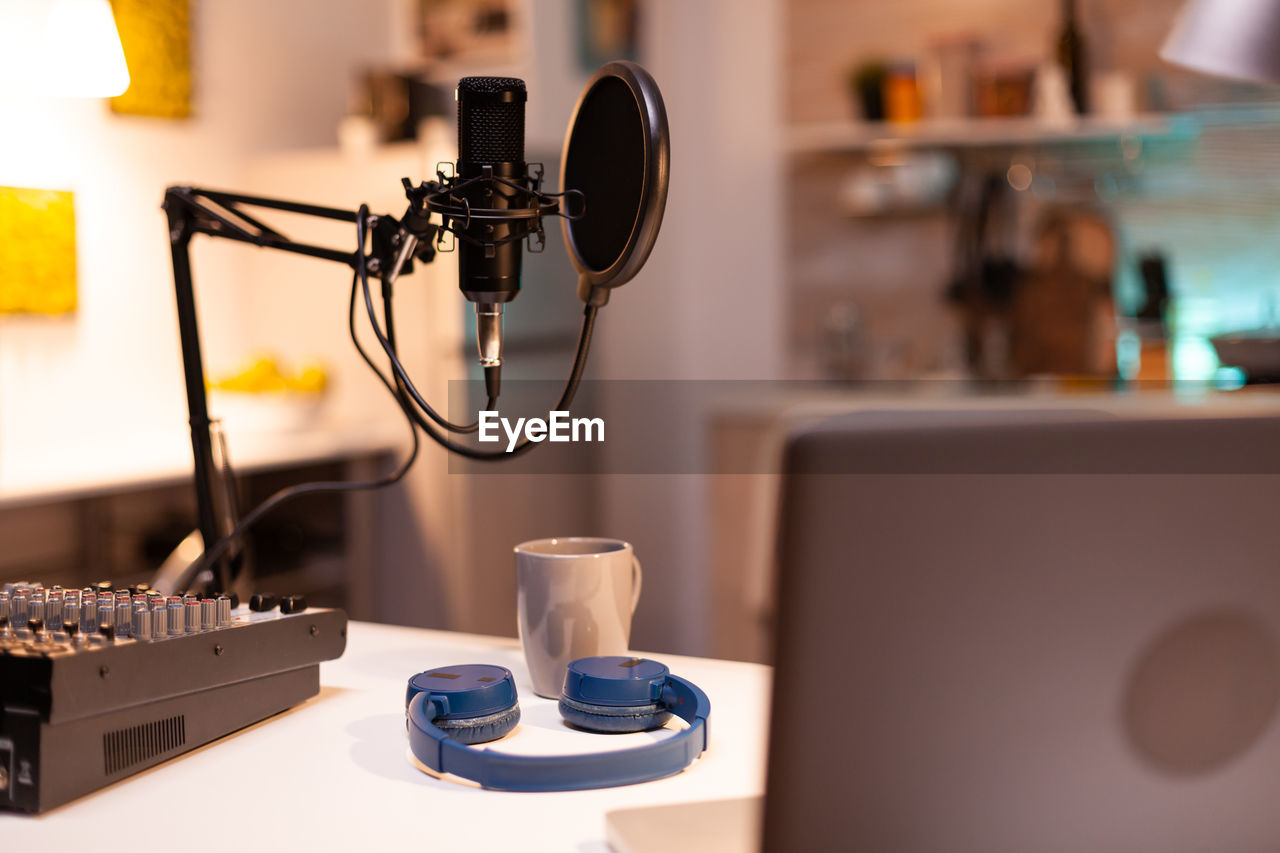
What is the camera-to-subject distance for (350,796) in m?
0.70

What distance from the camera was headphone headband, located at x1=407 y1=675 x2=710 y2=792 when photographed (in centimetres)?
71

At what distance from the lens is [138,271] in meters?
2.83

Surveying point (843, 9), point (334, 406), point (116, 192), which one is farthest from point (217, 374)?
point (843, 9)

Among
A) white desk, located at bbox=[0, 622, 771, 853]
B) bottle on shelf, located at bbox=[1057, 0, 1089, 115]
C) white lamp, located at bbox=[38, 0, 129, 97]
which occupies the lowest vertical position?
white desk, located at bbox=[0, 622, 771, 853]

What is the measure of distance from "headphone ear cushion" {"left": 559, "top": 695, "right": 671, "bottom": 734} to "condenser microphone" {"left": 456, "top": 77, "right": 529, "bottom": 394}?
31cm

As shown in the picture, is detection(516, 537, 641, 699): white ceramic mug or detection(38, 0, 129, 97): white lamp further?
detection(38, 0, 129, 97): white lamp

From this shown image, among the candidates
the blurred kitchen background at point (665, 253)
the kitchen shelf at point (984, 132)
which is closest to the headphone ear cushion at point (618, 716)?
the blurred kitchen background at point (665, 253)

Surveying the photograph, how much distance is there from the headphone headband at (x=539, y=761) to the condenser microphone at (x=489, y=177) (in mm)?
313

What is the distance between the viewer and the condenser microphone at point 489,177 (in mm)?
835

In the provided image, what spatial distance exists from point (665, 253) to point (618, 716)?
116 inches

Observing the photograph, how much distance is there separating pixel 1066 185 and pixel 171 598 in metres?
3.28

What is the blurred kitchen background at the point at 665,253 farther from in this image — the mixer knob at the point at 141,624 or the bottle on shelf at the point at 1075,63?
the mixer knob at the point at 141,624

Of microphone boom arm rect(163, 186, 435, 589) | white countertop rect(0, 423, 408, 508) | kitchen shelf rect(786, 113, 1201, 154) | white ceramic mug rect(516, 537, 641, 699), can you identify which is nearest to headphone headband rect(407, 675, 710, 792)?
white ceramic mug rect(516, 537, 641, 699)

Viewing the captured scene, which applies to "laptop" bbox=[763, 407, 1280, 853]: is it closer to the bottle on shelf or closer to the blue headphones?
the blue headphones
